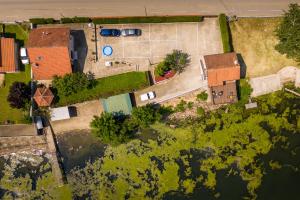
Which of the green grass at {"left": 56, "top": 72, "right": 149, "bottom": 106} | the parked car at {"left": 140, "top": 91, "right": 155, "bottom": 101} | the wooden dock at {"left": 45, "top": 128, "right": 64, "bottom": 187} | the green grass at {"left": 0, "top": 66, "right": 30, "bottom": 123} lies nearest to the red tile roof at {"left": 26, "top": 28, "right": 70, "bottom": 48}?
the green grass at {"left": 0, "top": 66, "right": 30, "bottom": 123}

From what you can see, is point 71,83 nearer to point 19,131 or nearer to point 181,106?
point 19,131

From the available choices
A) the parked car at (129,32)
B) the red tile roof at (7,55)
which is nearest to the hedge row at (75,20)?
the parked car at (129,32)

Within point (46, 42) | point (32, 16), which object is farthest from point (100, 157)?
point (32, 16)

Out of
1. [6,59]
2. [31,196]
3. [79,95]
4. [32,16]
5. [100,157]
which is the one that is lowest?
[31,196]

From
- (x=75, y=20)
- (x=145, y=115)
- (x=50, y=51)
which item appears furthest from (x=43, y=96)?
(x=145, y=115)

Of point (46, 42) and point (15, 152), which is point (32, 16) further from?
point (15, 152)
